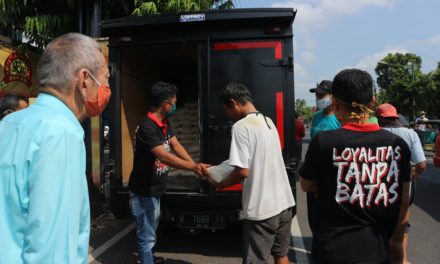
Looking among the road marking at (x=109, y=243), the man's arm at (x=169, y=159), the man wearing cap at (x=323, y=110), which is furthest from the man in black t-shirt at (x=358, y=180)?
the road marking at (x=109, y=243)

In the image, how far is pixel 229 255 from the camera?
198 inches

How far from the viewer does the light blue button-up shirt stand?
126 centimetres

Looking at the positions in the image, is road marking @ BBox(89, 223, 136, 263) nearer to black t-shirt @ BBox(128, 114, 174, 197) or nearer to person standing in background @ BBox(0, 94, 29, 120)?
black t-shirt @ BBox(128, 114, 174, 197)

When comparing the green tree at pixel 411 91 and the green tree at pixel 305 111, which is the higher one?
the green tree at pixel 305 111

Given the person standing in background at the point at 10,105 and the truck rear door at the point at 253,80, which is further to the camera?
the truck rear door at the point at 253,80

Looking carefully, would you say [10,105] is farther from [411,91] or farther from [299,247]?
[411,91]

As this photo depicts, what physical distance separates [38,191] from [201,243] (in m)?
4.49

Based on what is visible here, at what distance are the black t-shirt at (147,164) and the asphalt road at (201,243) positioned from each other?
3.83ft

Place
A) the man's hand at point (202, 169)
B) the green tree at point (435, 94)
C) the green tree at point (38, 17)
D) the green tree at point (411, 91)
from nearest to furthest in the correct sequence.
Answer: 1. the man's hand at point (202, 169)
2. the green tree at point (38, 17)
3. the green tree at point (435, 94)
4. the green tree at point (411, 91)

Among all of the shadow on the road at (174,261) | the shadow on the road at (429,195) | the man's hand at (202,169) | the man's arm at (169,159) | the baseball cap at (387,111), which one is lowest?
the shadow on the road at (174,261)

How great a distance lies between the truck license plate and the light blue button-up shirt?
3.37m

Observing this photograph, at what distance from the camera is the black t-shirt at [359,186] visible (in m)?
2.02

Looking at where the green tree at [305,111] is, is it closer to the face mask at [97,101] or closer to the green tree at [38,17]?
the green tree at [38,17]

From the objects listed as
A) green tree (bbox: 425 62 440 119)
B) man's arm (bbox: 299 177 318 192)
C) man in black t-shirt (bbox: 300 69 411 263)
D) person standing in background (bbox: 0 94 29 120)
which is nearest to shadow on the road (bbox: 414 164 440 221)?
man in black t-shirt (bbox: 300 69 411 263)
